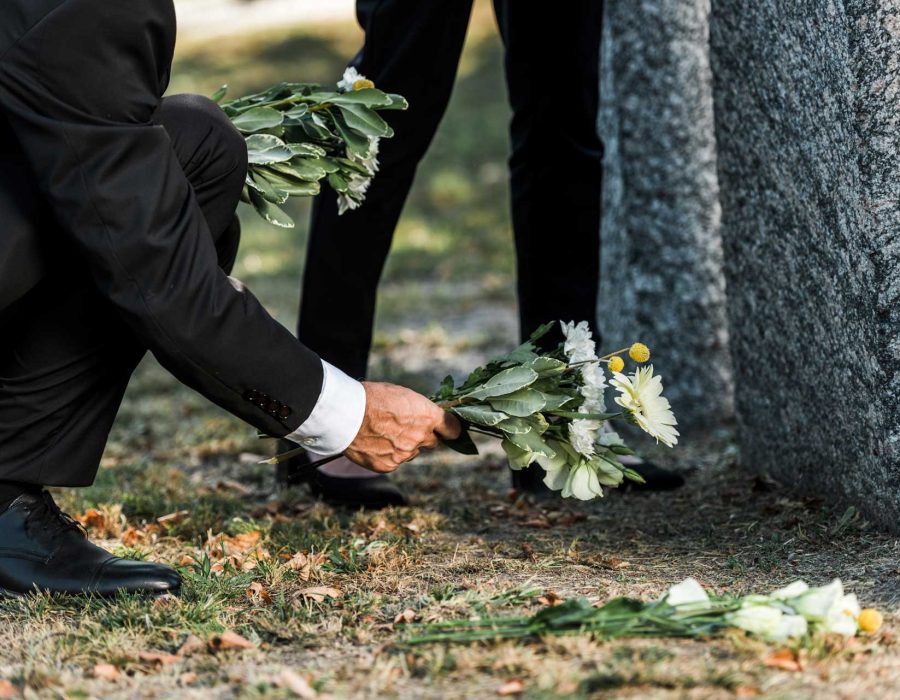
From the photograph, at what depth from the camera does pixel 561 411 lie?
7.80ft

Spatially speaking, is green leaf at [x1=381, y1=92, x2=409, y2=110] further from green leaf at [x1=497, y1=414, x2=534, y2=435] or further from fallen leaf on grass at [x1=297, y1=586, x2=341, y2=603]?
fallen leaf on grass at [x1=297, y1=586, x2=341, y2=603]

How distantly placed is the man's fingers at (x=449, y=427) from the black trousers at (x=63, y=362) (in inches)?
25.1

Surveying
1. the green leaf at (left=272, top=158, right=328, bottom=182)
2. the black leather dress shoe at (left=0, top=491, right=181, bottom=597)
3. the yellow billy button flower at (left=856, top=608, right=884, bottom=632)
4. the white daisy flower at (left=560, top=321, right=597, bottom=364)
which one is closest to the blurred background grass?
the green leaf at (left=272, top=158, right=328, bottom=182)

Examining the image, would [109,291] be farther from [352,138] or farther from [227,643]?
[352,138]

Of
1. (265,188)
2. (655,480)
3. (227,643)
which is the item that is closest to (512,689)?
(227,643)

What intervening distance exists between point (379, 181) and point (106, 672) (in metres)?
1.56

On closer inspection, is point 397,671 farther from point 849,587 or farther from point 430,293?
point 430,293

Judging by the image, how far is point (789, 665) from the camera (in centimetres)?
172

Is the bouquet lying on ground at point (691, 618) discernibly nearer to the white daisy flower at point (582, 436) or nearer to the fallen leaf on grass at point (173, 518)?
the white daisy flower at point (582, 436)

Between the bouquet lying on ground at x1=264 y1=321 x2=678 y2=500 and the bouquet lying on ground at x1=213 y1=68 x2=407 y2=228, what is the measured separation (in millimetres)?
631

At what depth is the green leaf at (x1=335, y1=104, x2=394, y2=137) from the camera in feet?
8.68

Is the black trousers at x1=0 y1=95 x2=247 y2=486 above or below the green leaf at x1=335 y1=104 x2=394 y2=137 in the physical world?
below

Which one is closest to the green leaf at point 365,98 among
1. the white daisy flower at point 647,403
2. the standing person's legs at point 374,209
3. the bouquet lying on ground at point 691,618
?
the standing person's legs at point 374,209

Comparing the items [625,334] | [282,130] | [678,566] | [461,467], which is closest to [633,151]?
[625,334]
